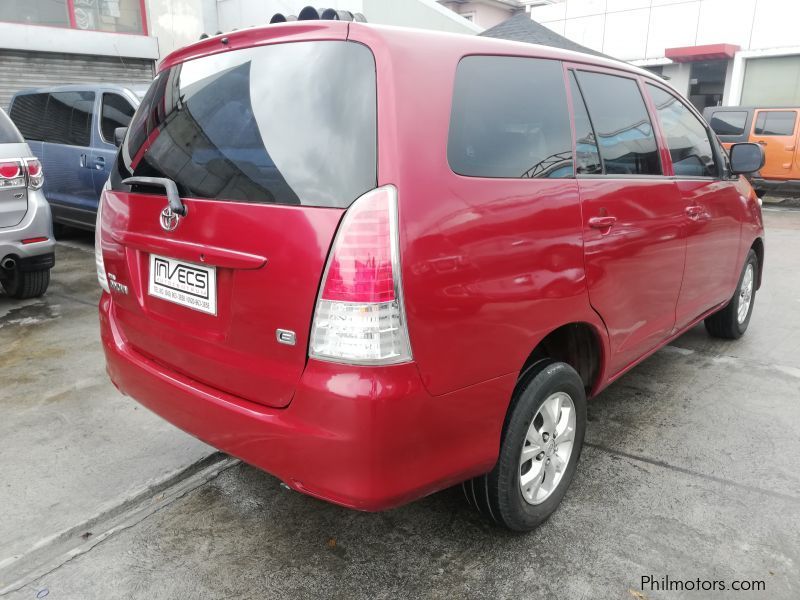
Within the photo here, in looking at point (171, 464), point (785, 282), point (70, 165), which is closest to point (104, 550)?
point (171, 464)

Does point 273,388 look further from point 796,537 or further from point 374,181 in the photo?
point 796,537

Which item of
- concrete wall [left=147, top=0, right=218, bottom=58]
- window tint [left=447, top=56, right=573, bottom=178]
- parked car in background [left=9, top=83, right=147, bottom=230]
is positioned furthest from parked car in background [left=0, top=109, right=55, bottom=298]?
concrete wall [left=147, top=0, right=218, bottom=58]

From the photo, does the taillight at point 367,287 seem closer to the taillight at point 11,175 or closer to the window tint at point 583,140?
the window tint at point 583,140

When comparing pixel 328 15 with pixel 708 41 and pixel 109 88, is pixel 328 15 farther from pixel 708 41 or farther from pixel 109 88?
pixel 708 41

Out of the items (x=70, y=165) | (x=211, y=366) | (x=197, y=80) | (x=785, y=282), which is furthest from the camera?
(x=70, y=165)

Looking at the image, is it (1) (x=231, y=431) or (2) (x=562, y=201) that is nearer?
(1) (x=231, y=431)

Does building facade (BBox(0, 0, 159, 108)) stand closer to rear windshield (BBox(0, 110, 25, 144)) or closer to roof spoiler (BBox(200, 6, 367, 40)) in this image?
rear windshield (BBox(0, 110, 25, 144))

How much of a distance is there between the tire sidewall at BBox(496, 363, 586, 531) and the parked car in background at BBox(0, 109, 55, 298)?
4.21 m

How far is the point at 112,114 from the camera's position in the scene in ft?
21.9

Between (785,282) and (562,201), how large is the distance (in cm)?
545

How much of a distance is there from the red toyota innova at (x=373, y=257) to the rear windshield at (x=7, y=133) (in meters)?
2.86

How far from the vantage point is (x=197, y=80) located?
2.28 meters

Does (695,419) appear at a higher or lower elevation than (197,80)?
lower

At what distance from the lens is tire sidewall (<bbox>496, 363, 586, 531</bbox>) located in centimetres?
221
